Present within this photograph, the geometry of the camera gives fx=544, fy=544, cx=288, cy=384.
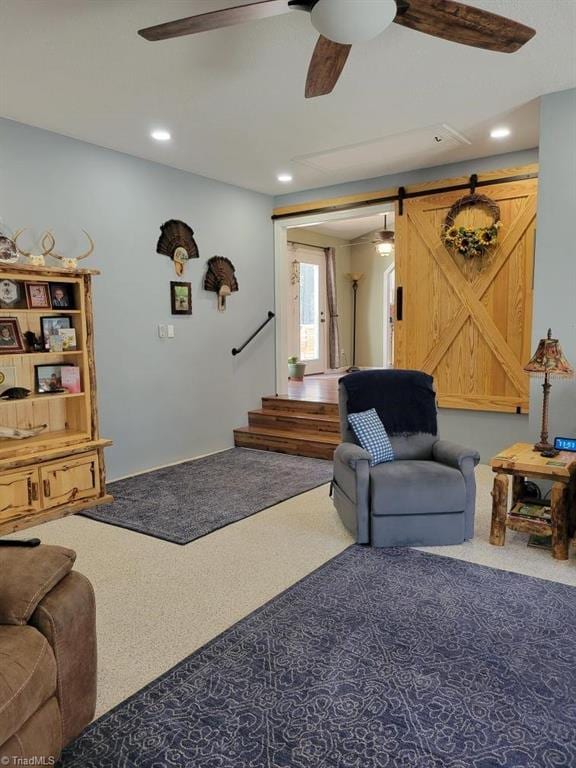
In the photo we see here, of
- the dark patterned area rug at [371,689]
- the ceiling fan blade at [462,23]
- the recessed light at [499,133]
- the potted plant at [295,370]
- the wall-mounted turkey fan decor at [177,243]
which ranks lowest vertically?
the dark patterned area rug at [371,689]

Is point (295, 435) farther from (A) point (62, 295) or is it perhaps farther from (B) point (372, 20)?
(B) point (372, 20)

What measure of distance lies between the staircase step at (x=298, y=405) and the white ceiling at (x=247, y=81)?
2671mm

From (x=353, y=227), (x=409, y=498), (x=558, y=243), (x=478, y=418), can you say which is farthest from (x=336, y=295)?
(x=409, y=498)

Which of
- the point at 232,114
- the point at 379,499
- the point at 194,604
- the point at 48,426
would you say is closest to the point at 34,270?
the point at 48,426

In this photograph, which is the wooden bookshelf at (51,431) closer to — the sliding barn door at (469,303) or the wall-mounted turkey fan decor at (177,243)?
the wall-mounted turkey fan decor at (177,243)

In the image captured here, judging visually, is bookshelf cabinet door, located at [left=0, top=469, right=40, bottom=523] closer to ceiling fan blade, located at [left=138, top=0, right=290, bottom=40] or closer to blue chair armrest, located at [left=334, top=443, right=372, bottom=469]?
blue chair armrest, located at [left=334, top=443, right=372, bottom=469]

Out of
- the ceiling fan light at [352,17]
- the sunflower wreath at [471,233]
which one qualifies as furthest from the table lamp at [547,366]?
the ceiling fan light at [352,17]

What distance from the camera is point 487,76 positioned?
3342 mm

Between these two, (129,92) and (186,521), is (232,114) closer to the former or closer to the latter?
(129,92)

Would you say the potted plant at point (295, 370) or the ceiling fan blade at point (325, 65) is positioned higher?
the ceiling fan blade at point (325, 65)

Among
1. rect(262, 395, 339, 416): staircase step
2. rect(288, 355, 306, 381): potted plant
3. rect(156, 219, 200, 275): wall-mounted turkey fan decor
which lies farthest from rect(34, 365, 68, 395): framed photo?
rect(288, 355, 306, 381): potted plant

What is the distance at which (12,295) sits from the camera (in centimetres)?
383

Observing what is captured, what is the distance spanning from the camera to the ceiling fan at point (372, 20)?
2055 millimetres

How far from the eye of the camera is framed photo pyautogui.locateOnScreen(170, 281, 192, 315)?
17.4ft
